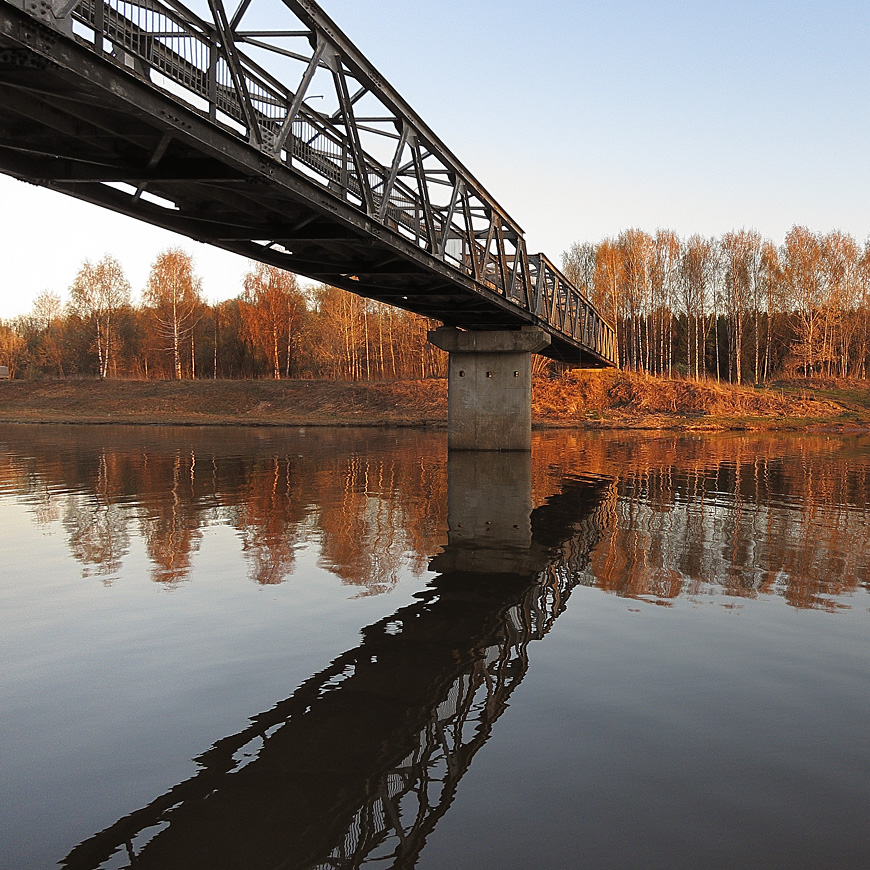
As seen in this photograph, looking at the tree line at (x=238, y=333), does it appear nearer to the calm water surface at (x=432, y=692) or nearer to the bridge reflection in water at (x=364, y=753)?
the calm water surface at (x=432, y=692)

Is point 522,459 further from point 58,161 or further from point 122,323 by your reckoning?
point 122,323

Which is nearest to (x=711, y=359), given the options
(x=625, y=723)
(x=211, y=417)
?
(x=211, y=417)

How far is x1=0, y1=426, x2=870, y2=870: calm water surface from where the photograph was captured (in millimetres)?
4332

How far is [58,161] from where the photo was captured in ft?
36.8

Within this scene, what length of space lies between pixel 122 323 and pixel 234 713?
8913cm

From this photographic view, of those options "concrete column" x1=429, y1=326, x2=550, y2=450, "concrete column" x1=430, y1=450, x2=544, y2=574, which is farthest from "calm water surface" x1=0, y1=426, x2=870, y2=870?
"concrete column" x1=429, y1=326, x2=550, y2=450

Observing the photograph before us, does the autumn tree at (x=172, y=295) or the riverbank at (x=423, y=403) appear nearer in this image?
the riverbank at (x=423, y=403)

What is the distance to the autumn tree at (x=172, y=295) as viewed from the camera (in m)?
74.0

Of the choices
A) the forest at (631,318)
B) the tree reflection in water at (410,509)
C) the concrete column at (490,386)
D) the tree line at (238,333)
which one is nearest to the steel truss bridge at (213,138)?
the tree reflection in water at (410,509)

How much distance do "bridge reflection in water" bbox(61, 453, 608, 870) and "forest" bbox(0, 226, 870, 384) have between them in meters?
56.7

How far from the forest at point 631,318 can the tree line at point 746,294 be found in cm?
13

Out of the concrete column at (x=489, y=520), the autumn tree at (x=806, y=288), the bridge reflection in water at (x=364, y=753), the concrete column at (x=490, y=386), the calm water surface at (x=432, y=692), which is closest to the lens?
the bridge reflection in water at (x=364, y=753)

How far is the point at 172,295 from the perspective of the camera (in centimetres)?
7425

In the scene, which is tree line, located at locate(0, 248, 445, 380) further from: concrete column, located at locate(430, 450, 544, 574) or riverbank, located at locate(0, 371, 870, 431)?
concrete column, located at locate(430, 450, 544, 574)
